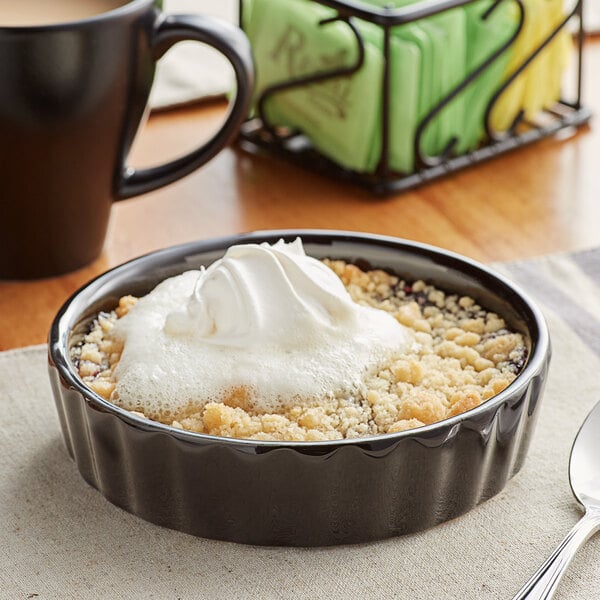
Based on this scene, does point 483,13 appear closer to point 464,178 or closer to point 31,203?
point 464,178

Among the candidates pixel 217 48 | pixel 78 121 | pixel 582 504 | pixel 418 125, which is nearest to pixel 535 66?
pixel 418 125

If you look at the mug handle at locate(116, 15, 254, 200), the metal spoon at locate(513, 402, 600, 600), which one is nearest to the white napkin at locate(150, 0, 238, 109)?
the mug handle at locate(116, 15, 254, 200)

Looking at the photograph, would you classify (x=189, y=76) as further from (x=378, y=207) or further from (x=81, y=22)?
(x=81, y=22)

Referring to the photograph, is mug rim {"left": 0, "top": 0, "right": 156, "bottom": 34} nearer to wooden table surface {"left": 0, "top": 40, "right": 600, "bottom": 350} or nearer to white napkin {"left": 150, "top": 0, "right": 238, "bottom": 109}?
wooden table surface {"left": 0, "top": 40, "right": 600, "bottom": 350}

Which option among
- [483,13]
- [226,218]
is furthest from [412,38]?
[226,218]

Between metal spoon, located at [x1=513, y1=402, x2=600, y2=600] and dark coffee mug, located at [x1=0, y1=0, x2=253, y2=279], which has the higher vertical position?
dark coffee mug, located at [x1=0, y1=0, x2=253, y2=279]

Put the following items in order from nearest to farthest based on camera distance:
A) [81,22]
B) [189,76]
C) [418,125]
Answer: [81,22] < [418,125] < [189,76]

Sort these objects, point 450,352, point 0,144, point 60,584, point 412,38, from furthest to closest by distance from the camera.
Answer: point 412,38
point 0,144
point 450,352
point 60,584
